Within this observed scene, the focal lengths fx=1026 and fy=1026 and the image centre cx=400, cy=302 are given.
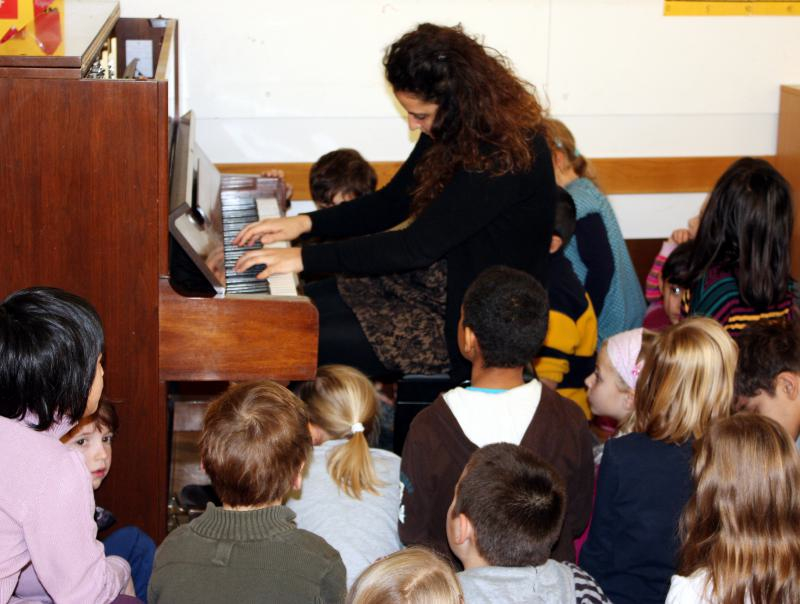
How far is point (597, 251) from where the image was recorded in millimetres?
3508

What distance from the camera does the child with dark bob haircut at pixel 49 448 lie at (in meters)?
1.63

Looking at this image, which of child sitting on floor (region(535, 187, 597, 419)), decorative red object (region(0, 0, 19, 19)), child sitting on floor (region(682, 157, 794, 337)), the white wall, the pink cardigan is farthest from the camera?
the white wall

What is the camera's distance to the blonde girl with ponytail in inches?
83.9

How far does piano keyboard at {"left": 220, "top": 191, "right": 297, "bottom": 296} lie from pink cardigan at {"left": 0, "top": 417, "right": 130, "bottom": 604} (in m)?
0.91

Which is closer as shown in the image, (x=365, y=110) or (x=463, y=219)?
(x=463, y=219)

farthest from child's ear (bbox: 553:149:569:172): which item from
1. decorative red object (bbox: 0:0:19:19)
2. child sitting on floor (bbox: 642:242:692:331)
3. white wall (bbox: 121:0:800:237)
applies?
decorative red object (bbox: 0:0:19:19)

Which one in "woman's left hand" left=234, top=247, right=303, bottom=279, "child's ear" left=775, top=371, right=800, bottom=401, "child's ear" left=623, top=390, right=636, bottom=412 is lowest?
"child's ear" left=623, top=390, right=636, bottom=412

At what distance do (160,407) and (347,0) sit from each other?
2.17 m

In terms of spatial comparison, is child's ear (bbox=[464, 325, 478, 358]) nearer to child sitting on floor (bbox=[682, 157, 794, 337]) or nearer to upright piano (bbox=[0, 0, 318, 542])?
upright piano (bbox=[0, 0, 318, 542])

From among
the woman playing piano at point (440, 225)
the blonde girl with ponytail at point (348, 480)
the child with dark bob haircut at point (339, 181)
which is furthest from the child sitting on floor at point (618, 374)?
the child with dark bob haircut at point (339, 181)

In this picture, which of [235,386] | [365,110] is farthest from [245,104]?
[235,386]

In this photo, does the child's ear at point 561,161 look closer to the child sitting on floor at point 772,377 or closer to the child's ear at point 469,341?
the child sitting on floor at point 772,377

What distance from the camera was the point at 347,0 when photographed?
158 inches

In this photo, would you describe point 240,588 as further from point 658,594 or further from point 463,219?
point 463,219
